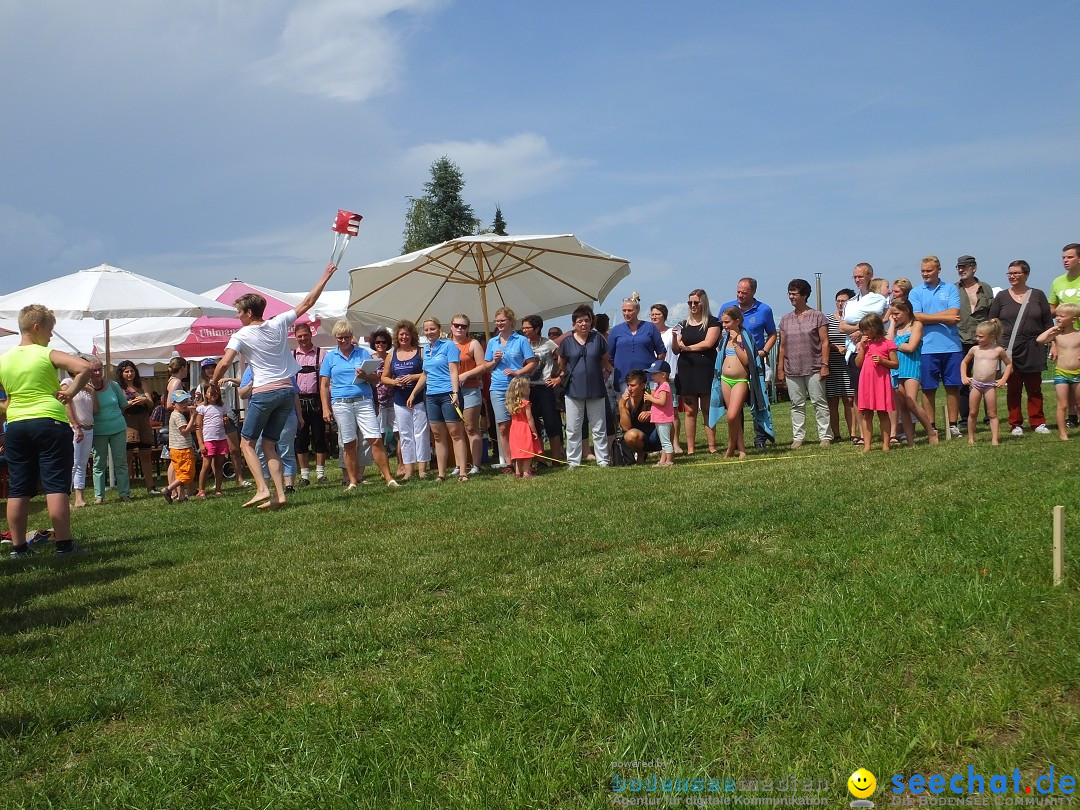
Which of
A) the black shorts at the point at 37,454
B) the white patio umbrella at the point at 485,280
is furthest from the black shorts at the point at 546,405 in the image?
the black shorts at the point at 37,454

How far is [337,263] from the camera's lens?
9.27m

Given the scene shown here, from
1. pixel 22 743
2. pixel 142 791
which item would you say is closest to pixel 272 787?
pixel 142 791

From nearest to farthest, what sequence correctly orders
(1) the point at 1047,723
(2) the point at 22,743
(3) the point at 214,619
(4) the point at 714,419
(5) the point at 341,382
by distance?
1. (1) the point at 1047,723
2. (2) the point at 22,743
3. (3) the point at 214,619
4. (5) the point at 341,382
5. (4) the point at 714,419

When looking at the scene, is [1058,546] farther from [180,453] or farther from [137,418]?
[137,418]

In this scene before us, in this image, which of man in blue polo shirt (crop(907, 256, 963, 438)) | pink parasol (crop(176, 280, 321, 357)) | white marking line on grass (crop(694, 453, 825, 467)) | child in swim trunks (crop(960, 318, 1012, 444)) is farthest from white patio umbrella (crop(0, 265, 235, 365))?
child in swim trunks (crop(960, 318, 1012, 444))

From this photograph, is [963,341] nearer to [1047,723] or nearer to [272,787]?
[1047,723]

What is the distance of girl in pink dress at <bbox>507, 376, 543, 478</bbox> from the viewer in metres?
11.2

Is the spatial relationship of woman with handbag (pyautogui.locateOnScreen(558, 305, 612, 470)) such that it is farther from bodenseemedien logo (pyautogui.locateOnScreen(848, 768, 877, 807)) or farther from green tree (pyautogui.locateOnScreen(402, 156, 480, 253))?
green tree (pyautogui.locateOnScreen(402, 156, 480, 253))

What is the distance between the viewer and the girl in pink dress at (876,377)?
416 inches

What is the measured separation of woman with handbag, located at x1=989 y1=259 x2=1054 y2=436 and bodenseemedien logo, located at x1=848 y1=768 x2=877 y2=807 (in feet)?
31.2

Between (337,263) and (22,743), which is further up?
(337,263)

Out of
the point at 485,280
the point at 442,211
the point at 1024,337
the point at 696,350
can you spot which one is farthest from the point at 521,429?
the point at 442,211

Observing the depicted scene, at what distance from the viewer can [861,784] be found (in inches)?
108

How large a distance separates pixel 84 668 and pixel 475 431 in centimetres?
774
